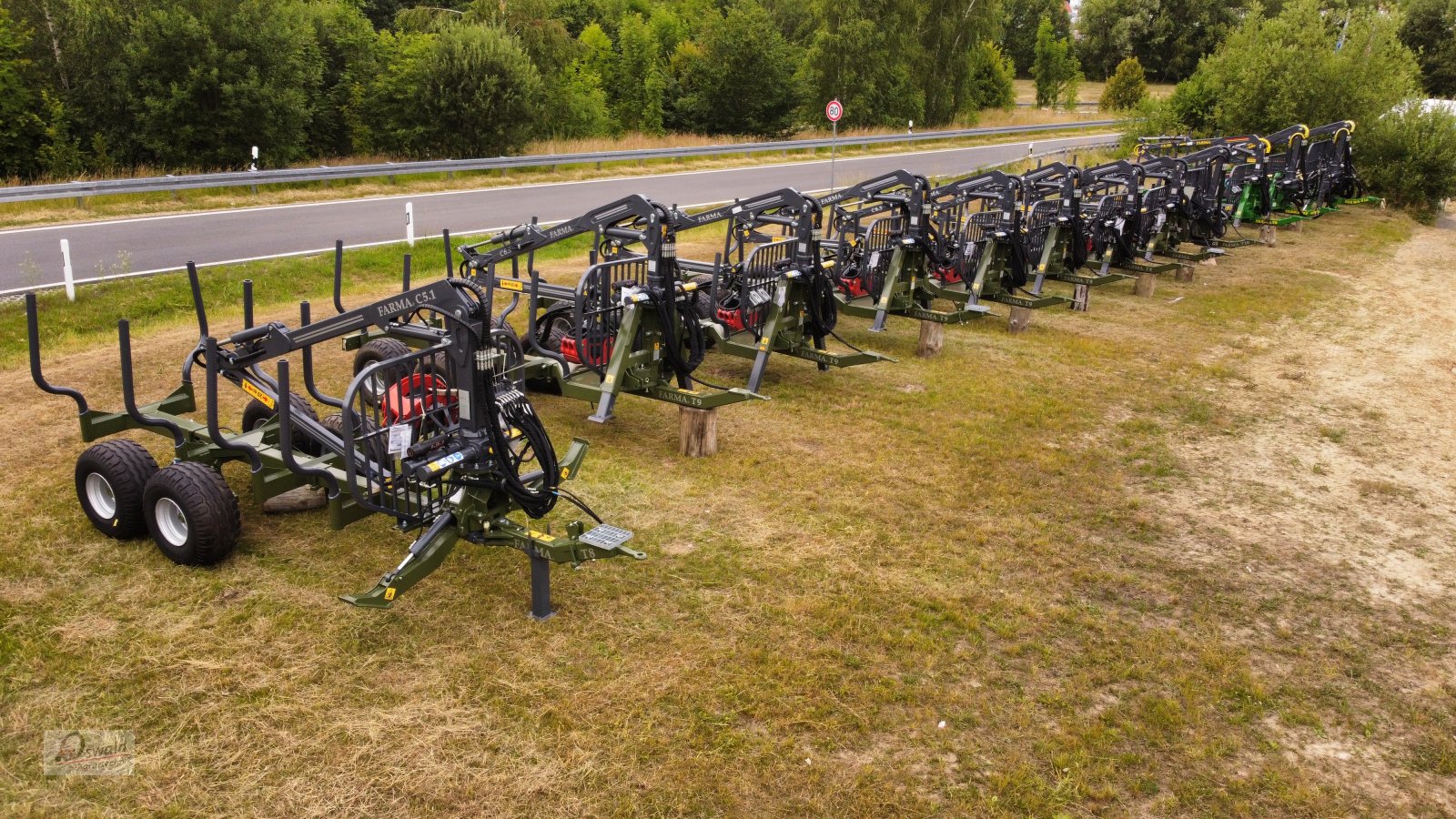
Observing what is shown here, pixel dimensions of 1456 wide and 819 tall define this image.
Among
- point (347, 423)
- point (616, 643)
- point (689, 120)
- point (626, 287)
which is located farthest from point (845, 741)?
point (689, 120)

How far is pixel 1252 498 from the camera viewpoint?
7609 millimetres

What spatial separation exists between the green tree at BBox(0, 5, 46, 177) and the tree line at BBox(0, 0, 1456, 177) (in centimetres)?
4

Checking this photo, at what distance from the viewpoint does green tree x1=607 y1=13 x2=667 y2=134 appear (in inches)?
1730

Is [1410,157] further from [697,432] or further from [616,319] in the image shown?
[697,432]

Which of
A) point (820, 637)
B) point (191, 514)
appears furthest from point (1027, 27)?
point (191, 514)

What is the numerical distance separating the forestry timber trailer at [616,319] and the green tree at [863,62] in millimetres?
35693

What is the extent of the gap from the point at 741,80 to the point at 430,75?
1786 cm

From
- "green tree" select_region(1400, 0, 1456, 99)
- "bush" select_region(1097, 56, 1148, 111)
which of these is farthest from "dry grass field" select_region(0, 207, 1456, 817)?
"green tree" select_region(1400, 0, 1456, 99)

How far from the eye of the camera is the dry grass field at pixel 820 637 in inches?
169

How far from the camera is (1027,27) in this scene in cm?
7569

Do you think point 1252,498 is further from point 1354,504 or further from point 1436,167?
point 1436,167

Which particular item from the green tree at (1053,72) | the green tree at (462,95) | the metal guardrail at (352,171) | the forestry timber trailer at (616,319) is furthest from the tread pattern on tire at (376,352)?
the green tree at (1053,72)

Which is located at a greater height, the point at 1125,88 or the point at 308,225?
the point at 1125,88

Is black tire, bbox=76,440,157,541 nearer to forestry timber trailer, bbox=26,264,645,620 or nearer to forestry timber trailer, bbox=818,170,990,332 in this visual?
forestry timber trailer, bbox=26,264,645,620
